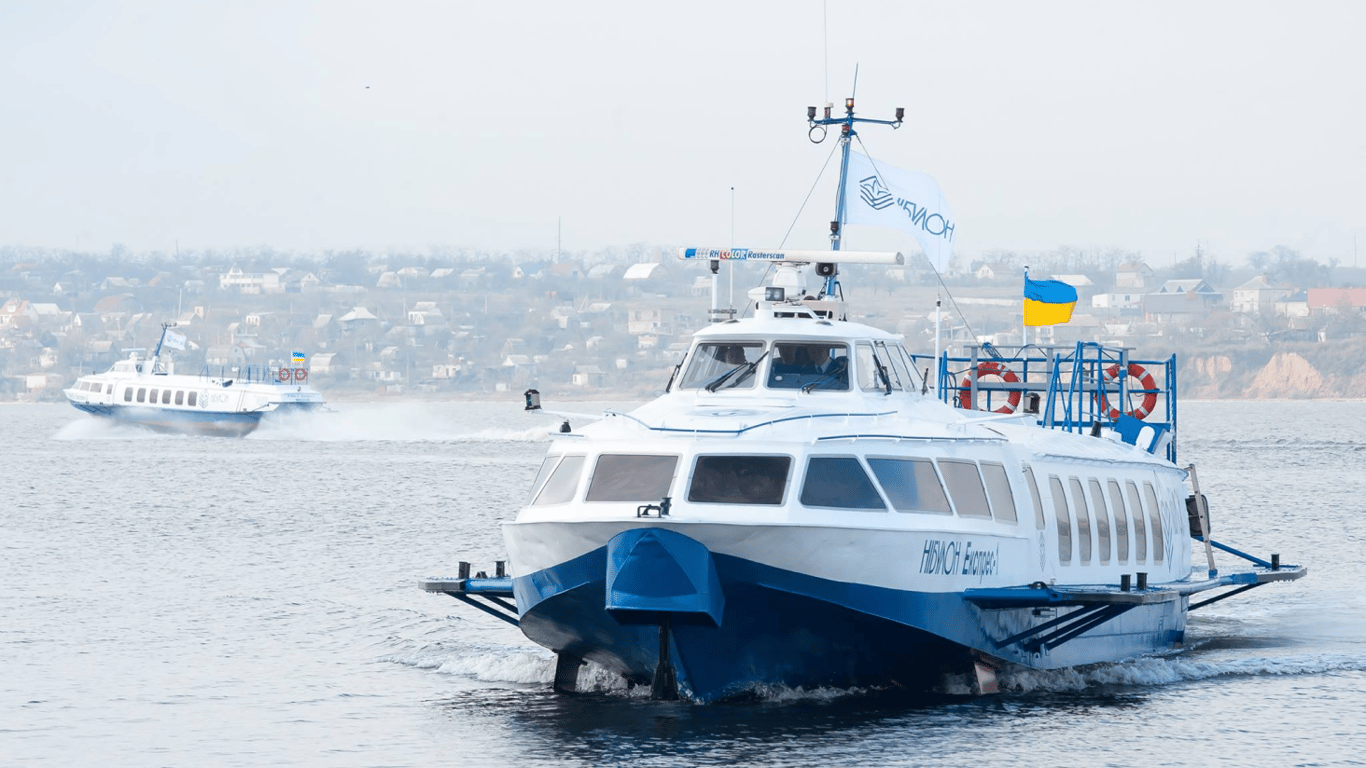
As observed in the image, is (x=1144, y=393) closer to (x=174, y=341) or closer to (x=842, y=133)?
(x=842, y=133)

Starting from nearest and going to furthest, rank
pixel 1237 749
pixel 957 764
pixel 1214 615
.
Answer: pixel 957 764 → pixel 1237 749 → pixel 1214 615

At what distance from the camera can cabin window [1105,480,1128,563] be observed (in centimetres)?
2653

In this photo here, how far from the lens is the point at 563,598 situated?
69.5 ft

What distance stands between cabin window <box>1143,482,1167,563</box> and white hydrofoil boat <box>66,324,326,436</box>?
89.7 meters

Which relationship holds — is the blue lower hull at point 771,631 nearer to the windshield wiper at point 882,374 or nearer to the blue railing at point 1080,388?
the windshield wiper at point 882,374

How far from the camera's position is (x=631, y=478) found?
20906mm

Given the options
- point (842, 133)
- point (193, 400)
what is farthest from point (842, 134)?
point (193, 400)

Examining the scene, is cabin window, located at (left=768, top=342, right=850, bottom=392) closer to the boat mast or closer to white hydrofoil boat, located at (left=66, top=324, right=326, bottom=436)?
the boat mast

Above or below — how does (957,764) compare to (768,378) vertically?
below

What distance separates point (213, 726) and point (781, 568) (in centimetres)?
783

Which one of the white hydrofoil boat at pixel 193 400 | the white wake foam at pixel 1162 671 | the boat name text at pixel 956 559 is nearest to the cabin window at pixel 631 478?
the boat name text at pixel 956 559

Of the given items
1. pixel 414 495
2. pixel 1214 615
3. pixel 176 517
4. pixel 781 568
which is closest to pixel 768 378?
pixel 781 568

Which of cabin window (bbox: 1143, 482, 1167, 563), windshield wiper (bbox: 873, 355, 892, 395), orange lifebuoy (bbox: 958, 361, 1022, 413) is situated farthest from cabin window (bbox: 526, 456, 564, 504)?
orange lifebuoy (bbox: 958, 361, 1022, 413)

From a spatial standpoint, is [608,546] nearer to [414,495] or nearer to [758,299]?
[758,299]
